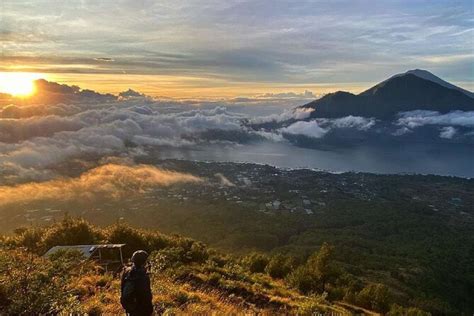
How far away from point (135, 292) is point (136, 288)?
7cm

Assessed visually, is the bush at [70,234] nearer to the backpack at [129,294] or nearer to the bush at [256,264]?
the bush at [256,264]

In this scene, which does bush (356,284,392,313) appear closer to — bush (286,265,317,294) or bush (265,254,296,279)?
bush (286,265,317,294)

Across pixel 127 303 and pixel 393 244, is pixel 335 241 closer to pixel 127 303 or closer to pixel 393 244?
pixel 393 244

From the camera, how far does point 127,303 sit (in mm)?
6562

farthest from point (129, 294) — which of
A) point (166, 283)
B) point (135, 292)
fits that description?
point (166, 283)

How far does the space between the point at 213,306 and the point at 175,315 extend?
2594 mm

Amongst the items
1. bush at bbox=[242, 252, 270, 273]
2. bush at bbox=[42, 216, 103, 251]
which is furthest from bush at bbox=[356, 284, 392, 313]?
bush at bbox=[42, 216, 103, 251]

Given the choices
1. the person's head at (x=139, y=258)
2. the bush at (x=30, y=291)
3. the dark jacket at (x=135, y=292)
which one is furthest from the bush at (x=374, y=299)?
the person's head at (x=139, y=258)

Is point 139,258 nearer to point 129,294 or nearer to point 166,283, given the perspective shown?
point 129,294

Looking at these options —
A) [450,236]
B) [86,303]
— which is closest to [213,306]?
[86,303]

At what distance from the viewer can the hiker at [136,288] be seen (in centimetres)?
653

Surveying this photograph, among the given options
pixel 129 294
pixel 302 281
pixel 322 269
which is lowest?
pixel 322 269

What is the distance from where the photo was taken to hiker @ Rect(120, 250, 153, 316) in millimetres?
6531

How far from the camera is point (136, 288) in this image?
21.5 feet
